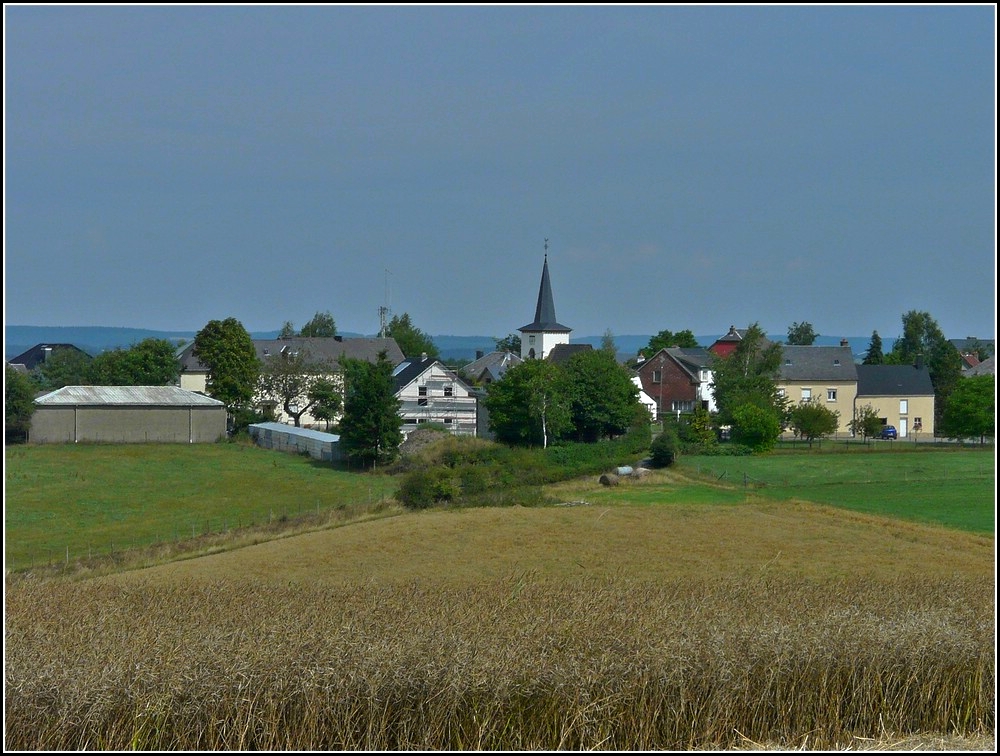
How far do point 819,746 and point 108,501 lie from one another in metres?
29.4

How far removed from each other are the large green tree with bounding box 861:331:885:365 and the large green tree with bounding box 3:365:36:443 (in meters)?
62.9

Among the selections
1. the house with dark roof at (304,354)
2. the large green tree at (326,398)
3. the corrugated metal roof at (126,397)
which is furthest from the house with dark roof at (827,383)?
the corrugated metal roof at (126,397)

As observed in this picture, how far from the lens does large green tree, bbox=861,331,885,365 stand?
285 feet

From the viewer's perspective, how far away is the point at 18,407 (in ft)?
155

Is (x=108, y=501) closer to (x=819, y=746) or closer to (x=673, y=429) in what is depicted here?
(x=673, y=429)

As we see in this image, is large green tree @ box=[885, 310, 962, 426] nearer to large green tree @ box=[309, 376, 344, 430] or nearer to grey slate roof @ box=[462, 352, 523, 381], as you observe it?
grey slate roof @ box=[462, 352, 523, 381]

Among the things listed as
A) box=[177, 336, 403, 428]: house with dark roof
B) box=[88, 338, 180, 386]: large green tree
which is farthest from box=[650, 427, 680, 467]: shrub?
box=[88, 338, 180, 386]: large green tree

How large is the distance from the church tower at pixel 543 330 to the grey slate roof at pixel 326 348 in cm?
1031

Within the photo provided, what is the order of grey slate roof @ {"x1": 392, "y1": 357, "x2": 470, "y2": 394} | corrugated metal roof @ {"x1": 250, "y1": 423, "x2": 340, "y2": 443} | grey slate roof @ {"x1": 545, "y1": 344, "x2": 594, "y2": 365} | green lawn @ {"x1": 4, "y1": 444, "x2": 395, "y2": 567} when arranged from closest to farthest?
green lawn @ {"x1": 4, "y1": 444, "x2": 395, "y2": 567}
corrugated metal roof @ {"x1": 250, "y1": 423, "x2": 340, "y2": 443}
grey slate roof @ {"x1": 392, "y1": 357, "x2": 470, "y2": 394}
grey slate roof @ {"x1": 545, "y1": 344, "x2": 594, "y2": 365}

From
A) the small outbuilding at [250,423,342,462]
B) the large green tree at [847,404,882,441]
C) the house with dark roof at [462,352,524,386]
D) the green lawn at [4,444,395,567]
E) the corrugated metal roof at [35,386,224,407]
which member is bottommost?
the green lawn at [4,444,395,567]

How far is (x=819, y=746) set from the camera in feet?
35.2

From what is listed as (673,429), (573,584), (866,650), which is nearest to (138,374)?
(673,429)

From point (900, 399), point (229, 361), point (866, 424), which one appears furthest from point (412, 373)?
point (900, 399)

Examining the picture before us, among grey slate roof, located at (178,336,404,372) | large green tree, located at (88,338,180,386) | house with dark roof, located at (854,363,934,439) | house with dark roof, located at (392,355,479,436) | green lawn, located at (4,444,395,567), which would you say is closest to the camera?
green lawn, located at (4,444,395,567)
